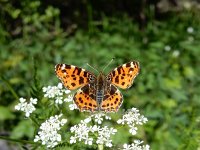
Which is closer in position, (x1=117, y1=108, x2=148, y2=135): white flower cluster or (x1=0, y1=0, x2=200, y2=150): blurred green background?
(x1=117, y1=108, x2=148, y2=135): white flower cluster

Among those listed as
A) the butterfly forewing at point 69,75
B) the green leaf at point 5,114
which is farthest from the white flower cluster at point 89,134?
the green leaf at point 5,114

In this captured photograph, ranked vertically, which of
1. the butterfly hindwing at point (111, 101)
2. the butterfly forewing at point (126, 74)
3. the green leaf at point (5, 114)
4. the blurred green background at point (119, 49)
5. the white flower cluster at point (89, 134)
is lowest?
the white flower cluster at point (89, 134)

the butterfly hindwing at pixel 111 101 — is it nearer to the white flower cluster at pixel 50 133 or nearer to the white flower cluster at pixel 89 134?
the white flower cluster at pixel 89 134

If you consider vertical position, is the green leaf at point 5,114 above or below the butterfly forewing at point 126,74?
below

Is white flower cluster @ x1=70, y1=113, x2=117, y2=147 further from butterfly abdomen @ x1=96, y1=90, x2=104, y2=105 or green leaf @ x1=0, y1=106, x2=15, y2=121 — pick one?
green leaf @ x1=0, y1=106, x2=15, y2=121

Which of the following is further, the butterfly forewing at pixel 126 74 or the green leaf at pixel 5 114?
the green leaf at pixel 5 114

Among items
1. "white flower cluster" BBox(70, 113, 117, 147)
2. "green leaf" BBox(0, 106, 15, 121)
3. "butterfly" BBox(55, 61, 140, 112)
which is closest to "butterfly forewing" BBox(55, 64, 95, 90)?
"butterfly" BBox(55, 61, 140, 112)

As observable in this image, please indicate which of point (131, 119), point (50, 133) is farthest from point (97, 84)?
point (50, 133)
